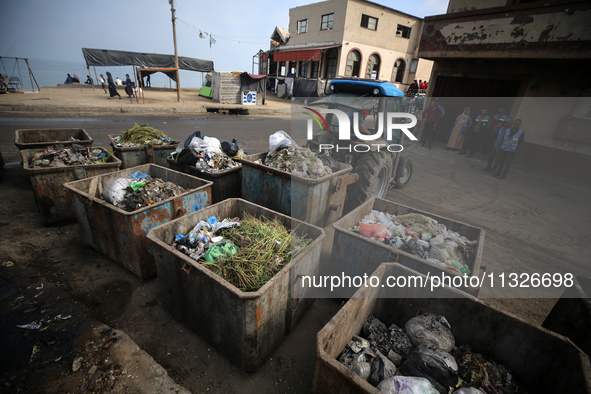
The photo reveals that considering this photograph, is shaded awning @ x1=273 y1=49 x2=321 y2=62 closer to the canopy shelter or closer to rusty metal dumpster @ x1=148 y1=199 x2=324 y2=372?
the canopy shelter

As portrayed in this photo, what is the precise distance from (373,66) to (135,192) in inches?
1029

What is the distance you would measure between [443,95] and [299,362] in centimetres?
1287

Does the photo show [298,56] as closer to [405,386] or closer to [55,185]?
[55,185]

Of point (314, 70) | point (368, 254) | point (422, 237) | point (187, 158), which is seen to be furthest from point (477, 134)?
point (314, 70)

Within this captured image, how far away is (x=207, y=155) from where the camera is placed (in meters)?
5.04

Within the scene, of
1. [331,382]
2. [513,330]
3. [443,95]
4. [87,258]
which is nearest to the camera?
[331,382]

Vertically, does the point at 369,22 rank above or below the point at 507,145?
above

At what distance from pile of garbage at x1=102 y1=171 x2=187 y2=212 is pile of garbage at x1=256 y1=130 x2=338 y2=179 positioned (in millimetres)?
1665

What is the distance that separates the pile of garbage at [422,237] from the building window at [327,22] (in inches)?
982

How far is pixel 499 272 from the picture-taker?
4273 millimetres

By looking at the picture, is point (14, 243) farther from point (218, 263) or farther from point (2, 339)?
point (218, 263)

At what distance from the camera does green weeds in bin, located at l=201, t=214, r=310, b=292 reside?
260 centimetres

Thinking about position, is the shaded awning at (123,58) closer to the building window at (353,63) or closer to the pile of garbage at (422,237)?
the building window at (353,63)

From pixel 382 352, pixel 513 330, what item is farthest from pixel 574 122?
pixel 382 352
